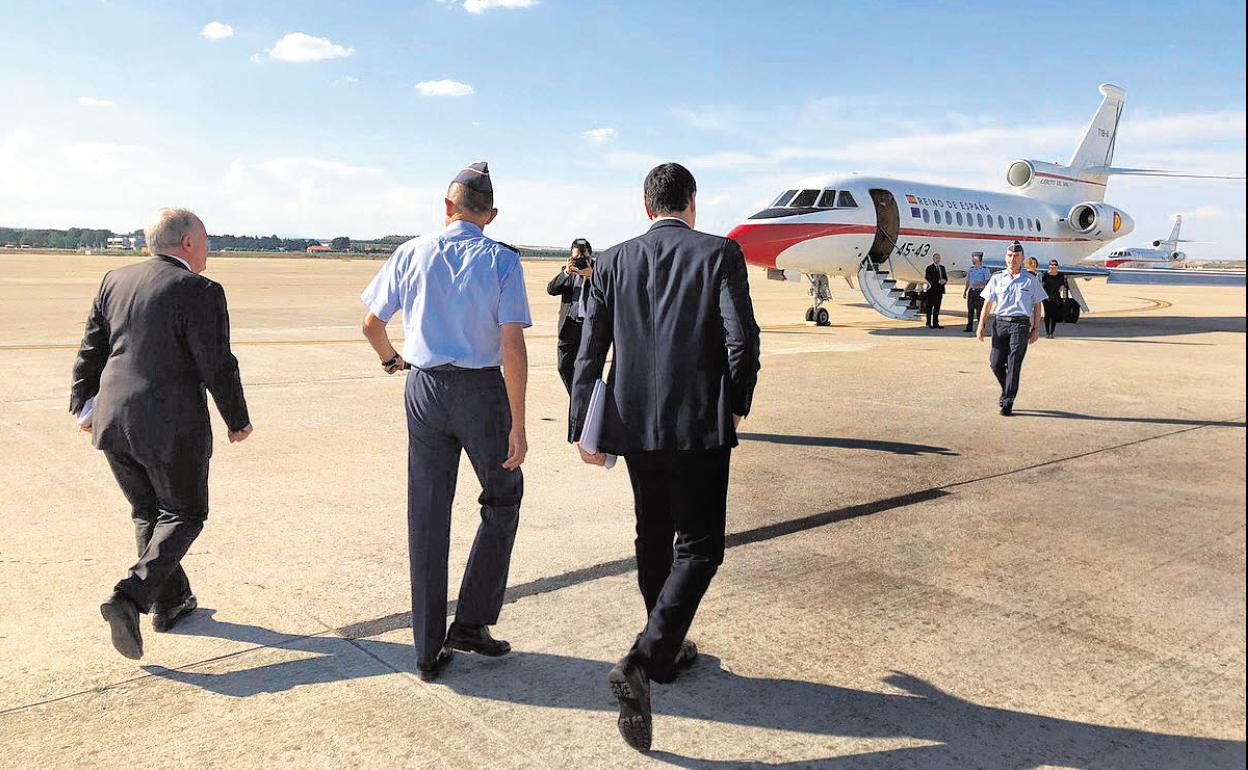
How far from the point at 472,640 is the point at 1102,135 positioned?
33984 mm

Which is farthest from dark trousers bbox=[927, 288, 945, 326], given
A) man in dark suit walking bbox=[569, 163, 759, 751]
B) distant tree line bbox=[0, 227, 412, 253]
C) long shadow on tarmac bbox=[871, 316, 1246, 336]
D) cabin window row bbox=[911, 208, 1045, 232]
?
distant tree line bbox=[0, 227, 412, 253]

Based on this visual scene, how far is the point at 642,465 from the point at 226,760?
1.70m

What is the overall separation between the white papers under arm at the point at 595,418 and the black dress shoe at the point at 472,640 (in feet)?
2.92

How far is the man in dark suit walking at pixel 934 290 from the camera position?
21812mm

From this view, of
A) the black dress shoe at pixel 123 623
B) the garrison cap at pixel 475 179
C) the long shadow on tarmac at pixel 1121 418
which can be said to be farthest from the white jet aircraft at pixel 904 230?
the black dress shoe at pixel 123 623

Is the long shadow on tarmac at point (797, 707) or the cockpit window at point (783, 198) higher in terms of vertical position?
the cockpit window at point (783, 198)

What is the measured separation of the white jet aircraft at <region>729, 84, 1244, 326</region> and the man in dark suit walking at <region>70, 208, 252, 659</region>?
15794mm

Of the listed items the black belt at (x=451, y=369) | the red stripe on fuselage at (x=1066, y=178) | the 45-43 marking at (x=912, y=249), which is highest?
the red stripe on fuselage at (x=1066, y=178)

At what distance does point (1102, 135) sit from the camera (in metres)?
32.2

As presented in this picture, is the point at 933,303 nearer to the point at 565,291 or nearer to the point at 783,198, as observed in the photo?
the point at 783,198

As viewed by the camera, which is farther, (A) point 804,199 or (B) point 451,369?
(A) point 804,199

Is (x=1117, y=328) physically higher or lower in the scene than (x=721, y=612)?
higher

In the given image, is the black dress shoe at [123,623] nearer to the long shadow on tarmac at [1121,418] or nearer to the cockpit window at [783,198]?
the long shadow on tarmac at [1121,418]

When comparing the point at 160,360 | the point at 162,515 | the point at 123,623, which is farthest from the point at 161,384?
the point at 123,623
